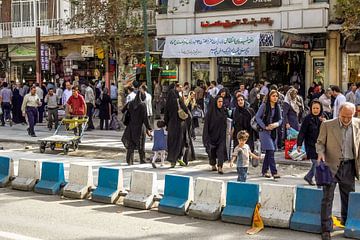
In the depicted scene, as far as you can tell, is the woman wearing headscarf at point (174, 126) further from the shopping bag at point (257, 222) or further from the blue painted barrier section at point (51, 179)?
the shopping bag at point (257, 222)

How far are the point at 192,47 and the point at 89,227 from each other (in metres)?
16.5

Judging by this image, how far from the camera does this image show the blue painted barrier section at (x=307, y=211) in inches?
304

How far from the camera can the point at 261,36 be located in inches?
853

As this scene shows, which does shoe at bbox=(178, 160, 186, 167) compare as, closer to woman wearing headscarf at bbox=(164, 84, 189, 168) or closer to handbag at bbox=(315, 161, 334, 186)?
woman wearing headscarf at bbox=(164, 84, 189, 168)

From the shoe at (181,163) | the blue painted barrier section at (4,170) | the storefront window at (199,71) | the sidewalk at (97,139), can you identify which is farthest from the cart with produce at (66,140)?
the storefront window at (199,71)

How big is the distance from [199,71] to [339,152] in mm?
20026

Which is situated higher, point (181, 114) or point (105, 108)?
point (181, 114)

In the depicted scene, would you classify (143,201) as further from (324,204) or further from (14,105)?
(14,105)

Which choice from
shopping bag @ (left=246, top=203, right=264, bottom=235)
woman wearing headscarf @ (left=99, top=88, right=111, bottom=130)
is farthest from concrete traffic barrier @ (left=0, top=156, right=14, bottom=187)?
woman wearing headscarf @ (left=99, top=88, right=111, bottom=130)

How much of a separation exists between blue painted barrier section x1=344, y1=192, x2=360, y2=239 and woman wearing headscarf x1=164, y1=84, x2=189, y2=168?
18.7ft

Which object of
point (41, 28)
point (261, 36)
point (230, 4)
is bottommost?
point (261, 36)

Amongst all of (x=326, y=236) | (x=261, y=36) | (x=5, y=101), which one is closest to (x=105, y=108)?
(x=5, y=101)

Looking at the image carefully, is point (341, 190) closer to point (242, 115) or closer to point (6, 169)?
point (242, 115)

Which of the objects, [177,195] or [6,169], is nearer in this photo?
[177,195]
